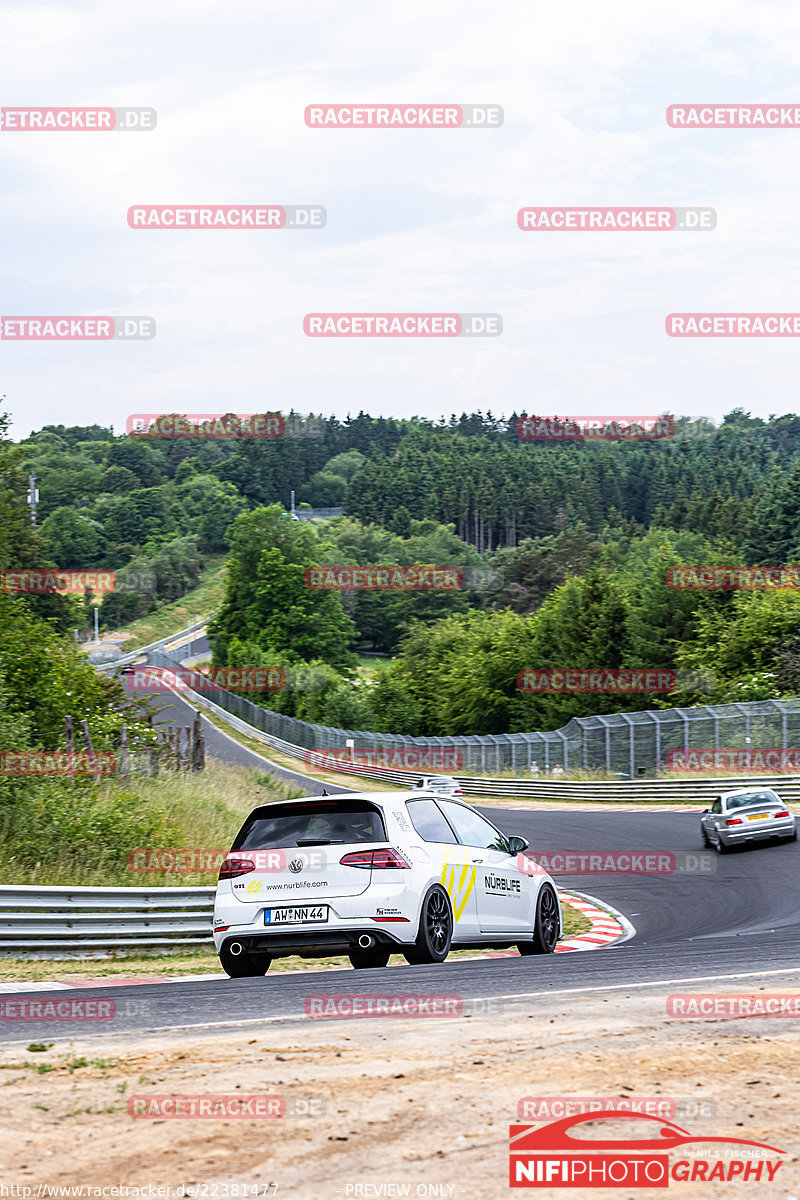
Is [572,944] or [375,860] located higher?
[375,860]

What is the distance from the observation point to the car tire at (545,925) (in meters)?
12.2

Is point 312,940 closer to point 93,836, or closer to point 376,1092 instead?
point 376,1092

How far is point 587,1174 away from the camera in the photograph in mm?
4555

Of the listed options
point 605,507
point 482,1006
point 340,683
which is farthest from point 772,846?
point 605,507

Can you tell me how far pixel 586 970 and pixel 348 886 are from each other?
1.90 metres

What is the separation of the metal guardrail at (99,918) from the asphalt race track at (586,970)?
2608 mm

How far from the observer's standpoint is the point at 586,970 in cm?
1007

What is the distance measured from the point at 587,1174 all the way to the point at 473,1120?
60cm

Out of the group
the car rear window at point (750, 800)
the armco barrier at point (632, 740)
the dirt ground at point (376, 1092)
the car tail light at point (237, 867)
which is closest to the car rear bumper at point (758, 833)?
the car rear window at point (750, 800)

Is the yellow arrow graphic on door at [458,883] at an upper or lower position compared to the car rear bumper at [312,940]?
upper

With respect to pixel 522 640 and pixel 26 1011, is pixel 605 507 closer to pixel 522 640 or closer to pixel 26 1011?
pixel 522 640

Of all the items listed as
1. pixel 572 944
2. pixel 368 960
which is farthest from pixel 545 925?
pixel 572 944

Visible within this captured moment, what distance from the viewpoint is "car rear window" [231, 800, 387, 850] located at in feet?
33.6

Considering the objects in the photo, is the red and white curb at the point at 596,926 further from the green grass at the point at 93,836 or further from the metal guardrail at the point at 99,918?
the green grass at the point at 93,836
